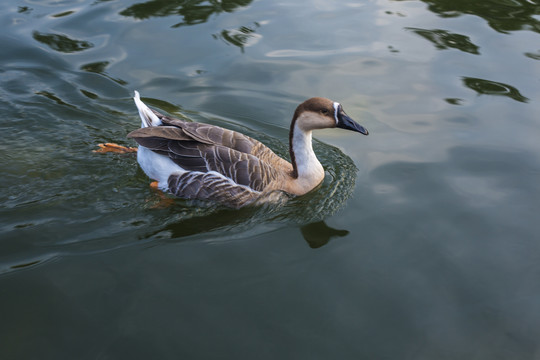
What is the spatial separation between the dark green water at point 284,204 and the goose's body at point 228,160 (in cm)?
25

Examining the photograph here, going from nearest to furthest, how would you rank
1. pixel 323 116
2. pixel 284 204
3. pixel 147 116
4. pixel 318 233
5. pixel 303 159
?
1. pixel 318 233
2. pixel 323 116
3. pixel 284 204
4. pixel 303 159
5. pixel 147 116

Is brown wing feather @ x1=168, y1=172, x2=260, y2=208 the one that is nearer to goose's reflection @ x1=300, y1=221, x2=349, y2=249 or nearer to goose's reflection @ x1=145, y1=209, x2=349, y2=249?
goose's reflection @ x1=145, y1=209, x2=349, y2=249

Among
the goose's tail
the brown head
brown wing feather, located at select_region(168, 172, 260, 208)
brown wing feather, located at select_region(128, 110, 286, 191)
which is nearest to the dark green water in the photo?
brown wing feather, located at select_region(168, 172, 260, 208)

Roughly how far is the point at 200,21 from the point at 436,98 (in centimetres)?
496

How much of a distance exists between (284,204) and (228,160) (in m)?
0.85

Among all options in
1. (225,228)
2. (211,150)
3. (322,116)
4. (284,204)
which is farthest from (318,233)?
(211,150)

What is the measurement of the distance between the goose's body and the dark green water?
25 centimetres

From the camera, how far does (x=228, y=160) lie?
252 inches

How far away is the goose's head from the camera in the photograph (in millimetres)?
6234

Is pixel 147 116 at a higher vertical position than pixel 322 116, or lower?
lower

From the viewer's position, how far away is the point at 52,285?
477cm

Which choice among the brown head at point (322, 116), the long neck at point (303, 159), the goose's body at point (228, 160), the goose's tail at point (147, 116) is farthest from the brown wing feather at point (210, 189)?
the brown head at point (322, 116)

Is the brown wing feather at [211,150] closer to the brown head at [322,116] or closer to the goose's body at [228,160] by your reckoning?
the goose's body at [228,160]

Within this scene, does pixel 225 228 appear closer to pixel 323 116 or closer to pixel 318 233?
pixel 318 233
